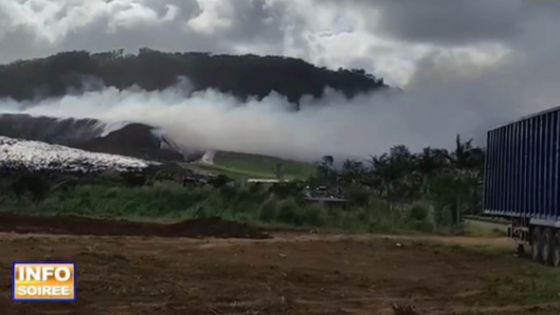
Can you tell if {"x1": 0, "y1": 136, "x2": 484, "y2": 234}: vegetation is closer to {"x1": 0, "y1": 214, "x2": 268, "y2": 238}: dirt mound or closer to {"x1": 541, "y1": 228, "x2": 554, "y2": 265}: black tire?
{"x1": 0, "y1": 214, "x2": 268, "y2": 238}: dirt mound

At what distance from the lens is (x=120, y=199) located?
4922cm

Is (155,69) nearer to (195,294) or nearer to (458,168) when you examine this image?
(458,168)

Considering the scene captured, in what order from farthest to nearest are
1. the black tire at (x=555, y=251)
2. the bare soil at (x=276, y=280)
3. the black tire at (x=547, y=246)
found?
the black tire at (x=547, y=246), the black tire at (x=555, y=251), the bare soil at (x=276, y=280)

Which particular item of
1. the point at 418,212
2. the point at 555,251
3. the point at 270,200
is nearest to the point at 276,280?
the point at 555,251

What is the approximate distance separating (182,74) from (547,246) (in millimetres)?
110281

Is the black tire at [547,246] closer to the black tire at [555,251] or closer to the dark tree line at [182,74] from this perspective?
the black tire at [555,251]

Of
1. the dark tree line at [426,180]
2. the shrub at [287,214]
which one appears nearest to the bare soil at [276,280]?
the shrub at [287,214]

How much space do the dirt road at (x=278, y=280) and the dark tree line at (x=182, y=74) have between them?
100m

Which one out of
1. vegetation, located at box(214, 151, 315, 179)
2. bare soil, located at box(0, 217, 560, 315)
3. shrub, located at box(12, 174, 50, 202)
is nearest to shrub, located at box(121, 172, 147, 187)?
shrub, located at box(12, 174, 50, 202)

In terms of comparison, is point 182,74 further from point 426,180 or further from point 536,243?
point 536,243

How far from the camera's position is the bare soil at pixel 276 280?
12.9m

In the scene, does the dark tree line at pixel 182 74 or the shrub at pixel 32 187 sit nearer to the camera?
the shrub at pixel 32 187

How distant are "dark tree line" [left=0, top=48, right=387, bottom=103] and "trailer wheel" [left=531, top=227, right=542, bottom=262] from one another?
9941 centimetres

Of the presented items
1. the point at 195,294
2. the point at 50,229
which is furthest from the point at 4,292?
the point at 50,229
